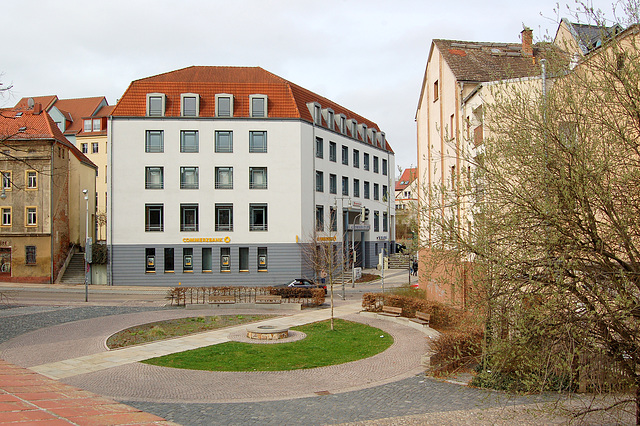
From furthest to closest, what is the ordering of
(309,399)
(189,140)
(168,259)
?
(189,140) → (168,259) → (309,399)

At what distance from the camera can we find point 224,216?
3909cm

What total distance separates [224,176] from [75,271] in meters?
14.5

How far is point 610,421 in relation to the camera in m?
8.73

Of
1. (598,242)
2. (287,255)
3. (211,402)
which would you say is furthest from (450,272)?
(287,255)

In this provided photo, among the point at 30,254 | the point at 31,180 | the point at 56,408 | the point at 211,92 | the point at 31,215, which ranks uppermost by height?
the point at 211,92

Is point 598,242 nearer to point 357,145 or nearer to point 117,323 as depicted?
point 117,323

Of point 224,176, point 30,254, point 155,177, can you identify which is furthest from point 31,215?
point 224,176

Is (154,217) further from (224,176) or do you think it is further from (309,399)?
(309,399)

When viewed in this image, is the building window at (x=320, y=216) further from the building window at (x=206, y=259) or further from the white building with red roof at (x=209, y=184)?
the building window at (x=206, y=259)

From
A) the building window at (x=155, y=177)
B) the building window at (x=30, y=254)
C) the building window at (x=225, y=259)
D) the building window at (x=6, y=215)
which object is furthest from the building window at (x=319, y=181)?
the building window at (x=6, y=215)


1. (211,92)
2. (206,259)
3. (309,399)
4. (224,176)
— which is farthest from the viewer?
(211,92)

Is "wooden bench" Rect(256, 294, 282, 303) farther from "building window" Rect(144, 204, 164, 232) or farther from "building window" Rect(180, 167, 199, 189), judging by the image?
"building window" Rect(180, 167, 199, 189)

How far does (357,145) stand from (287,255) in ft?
54.9

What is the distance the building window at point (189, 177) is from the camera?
3884 centimetres
